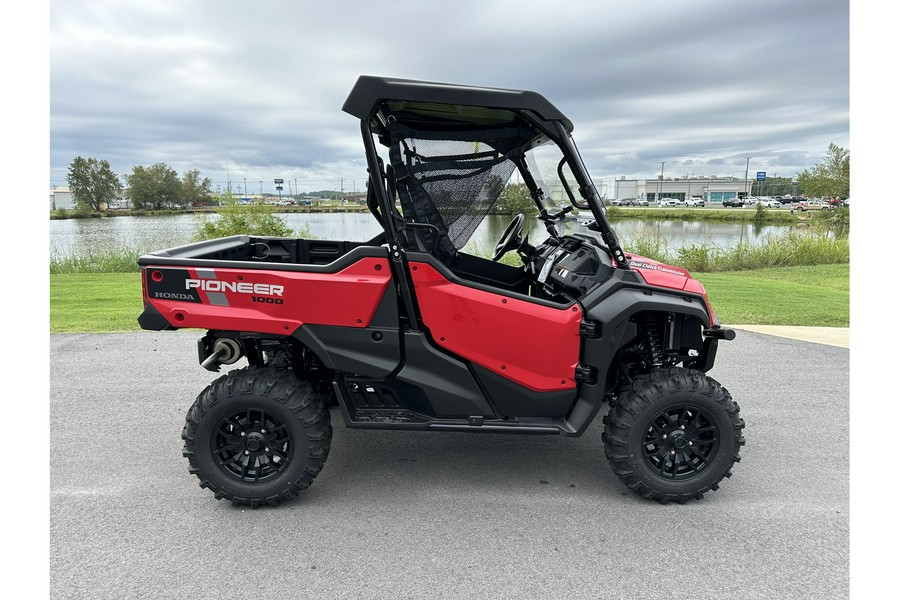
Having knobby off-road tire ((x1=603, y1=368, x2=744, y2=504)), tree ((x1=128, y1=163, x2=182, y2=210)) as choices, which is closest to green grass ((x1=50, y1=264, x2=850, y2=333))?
knobby off-road tire ((x1=603, y1=368, x2=744, y2=504))

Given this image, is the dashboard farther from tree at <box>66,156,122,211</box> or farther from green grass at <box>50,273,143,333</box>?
tree at <box>66,156,122,211</box>

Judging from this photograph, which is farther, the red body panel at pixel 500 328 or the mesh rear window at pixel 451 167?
the mesh rear window at pixel 451 167

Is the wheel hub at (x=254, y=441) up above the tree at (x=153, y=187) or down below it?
below

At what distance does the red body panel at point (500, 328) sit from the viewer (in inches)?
116

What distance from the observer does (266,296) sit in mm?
2914

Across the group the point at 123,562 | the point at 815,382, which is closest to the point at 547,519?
the point at 123,562

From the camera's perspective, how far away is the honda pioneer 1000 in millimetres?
2920

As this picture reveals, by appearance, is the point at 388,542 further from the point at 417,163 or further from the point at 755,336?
the point at 755,336

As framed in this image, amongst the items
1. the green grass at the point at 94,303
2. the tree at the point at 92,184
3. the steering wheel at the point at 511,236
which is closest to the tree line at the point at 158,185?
the tree at the point at 92,184

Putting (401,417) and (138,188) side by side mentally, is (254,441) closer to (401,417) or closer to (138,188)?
(401,417)

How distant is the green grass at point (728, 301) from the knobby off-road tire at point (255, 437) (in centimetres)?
461

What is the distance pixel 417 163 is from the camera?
3074 millimetres

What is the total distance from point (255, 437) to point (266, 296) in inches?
30.1

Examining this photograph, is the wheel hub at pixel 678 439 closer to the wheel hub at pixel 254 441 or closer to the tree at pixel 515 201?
the tree at pixel 515 201
